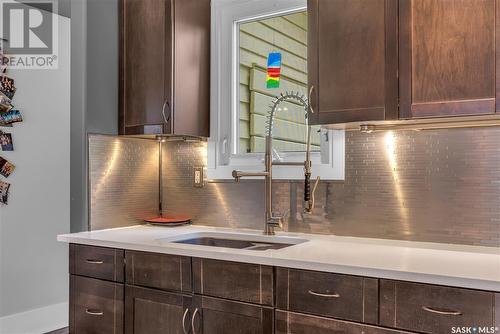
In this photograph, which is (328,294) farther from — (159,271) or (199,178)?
(199,178)

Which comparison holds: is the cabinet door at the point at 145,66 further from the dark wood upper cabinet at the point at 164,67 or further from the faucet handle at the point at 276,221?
the faucet handle at the point at 276,221

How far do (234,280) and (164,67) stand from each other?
1.28 meters

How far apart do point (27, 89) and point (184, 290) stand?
2219 mm

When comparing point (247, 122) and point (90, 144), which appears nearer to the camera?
point (90, 144)

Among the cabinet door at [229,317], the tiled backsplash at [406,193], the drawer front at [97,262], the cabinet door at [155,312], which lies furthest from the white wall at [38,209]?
the cabinet door at [229,317]

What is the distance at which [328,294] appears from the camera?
1688 millimetres

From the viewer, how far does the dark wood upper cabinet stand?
2549 millimetres

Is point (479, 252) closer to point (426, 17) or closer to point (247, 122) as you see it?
point (426, 17)

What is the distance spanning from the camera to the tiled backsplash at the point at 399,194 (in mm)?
1985

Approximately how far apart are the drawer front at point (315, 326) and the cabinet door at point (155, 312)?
0.47 meters

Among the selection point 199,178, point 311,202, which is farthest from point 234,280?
point 199,178

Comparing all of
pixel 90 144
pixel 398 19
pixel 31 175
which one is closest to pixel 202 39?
pixel 90 144

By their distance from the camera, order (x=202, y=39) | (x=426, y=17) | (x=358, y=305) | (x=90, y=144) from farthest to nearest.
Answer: (x=202, y=39)
(x=90, y=144)
(x=426, y=17)
(x=358, y=305)

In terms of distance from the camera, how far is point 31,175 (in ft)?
11.2
